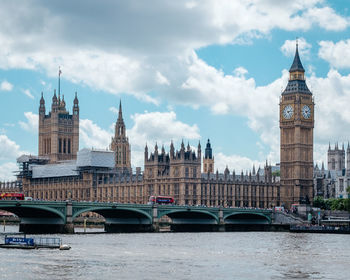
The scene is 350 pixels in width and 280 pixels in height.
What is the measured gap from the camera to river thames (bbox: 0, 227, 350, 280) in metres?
63.3

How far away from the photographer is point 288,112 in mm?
181750

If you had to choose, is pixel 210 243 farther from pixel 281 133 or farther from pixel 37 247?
pixel 281 133

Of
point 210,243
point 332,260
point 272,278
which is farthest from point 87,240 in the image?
point 272,278

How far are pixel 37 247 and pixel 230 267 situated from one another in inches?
906

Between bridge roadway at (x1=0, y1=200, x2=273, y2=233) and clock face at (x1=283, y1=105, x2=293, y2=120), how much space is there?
3676cm

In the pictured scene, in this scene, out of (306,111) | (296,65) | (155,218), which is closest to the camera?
(155,218)

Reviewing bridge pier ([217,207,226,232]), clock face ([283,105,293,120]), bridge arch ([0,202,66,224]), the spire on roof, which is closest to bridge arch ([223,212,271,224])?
bridge pier ([217,207,226,232])

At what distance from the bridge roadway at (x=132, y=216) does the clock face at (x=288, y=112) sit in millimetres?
36763

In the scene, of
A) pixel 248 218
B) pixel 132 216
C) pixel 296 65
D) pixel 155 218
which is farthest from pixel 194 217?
pixel 296 65

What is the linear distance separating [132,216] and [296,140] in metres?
58.6

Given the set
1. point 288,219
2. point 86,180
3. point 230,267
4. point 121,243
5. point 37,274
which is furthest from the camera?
point 86,180

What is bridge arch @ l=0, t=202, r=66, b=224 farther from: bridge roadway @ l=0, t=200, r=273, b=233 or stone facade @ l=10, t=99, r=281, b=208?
stone facade @ l=10, t=99, r=281, b=208

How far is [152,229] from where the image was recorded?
127 meters

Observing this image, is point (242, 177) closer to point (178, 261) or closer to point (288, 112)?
point (288, 112)
